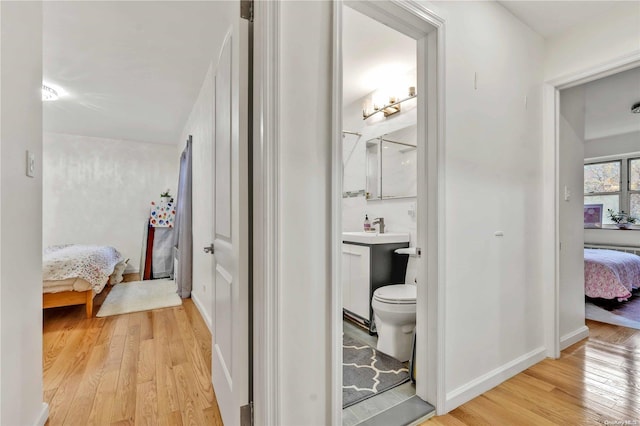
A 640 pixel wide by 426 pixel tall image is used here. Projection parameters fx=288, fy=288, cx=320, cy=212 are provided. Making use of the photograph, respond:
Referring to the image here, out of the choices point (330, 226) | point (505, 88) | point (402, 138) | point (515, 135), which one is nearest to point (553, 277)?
point (515, 135)

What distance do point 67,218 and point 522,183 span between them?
6.25m

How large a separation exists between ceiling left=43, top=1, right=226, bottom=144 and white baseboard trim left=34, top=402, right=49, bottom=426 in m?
2.37

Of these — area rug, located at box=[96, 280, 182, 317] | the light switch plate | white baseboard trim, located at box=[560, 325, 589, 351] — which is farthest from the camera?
area rug, located at box=[96, 280, 182, 317]

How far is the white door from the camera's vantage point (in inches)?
45.5

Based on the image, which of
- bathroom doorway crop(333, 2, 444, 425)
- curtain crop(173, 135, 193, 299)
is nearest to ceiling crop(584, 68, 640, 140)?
bathroom doorway crop(333, 2, 444, 425)

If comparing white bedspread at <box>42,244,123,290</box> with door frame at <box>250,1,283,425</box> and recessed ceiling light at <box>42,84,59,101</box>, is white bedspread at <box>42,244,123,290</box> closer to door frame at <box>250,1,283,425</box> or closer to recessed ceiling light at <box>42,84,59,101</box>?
recessed ceiling light at <box>42,84,59,101</box>

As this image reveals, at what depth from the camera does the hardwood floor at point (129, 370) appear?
60.5 inches

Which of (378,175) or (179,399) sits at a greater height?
(378,175)

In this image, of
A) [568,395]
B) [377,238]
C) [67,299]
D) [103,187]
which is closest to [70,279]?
[67,299]

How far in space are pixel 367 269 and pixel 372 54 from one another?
1834 millimetres

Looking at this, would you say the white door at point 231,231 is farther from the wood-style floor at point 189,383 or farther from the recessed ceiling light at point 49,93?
the recessed ceiling light at point 49,93

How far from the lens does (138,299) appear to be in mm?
3621

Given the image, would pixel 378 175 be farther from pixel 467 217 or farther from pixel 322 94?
pixel 322 94

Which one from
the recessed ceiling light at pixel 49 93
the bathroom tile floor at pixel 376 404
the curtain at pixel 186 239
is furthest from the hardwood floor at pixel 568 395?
the recessed ceiling light at pixel 49 93
